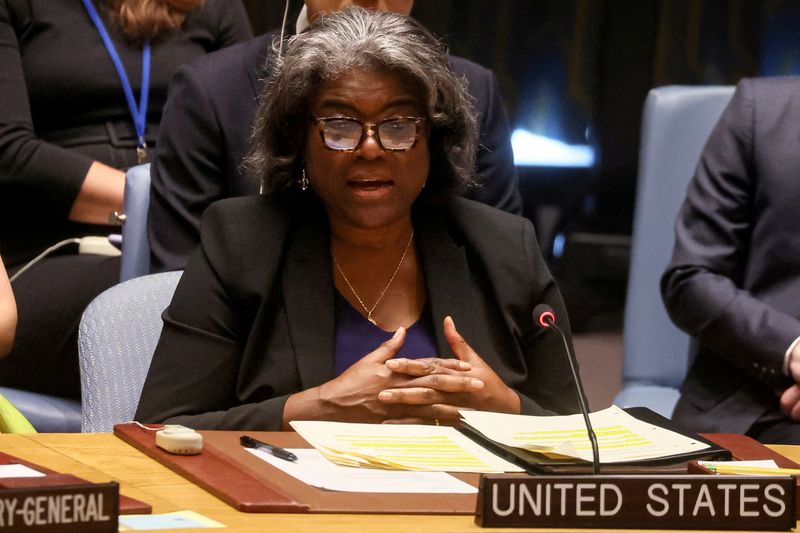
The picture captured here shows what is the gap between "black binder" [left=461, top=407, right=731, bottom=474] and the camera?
169 centimetres

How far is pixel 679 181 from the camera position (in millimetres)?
3217

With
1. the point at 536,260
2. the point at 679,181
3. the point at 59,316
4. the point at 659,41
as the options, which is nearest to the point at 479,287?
the point at 536,260

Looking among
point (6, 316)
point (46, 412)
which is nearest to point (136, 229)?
point (46, 412)

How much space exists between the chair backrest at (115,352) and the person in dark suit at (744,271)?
3.74 feet

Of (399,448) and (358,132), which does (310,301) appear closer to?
(358,132)

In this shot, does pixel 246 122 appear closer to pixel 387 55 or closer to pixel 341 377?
pixel 387 55

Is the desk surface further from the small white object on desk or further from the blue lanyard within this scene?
the blue lanyard

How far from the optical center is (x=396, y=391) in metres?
2.06

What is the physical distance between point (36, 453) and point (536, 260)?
99cm

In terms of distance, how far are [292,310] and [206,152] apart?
0.71 metres

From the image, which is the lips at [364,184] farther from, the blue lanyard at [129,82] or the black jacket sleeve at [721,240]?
the blue lanyard at [129,82]

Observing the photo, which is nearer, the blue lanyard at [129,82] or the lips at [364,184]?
the lips at [364,184]

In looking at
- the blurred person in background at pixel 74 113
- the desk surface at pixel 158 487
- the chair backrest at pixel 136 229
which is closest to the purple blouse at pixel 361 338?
the desk surface at pixel 158 487

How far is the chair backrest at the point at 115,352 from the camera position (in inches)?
94.2
